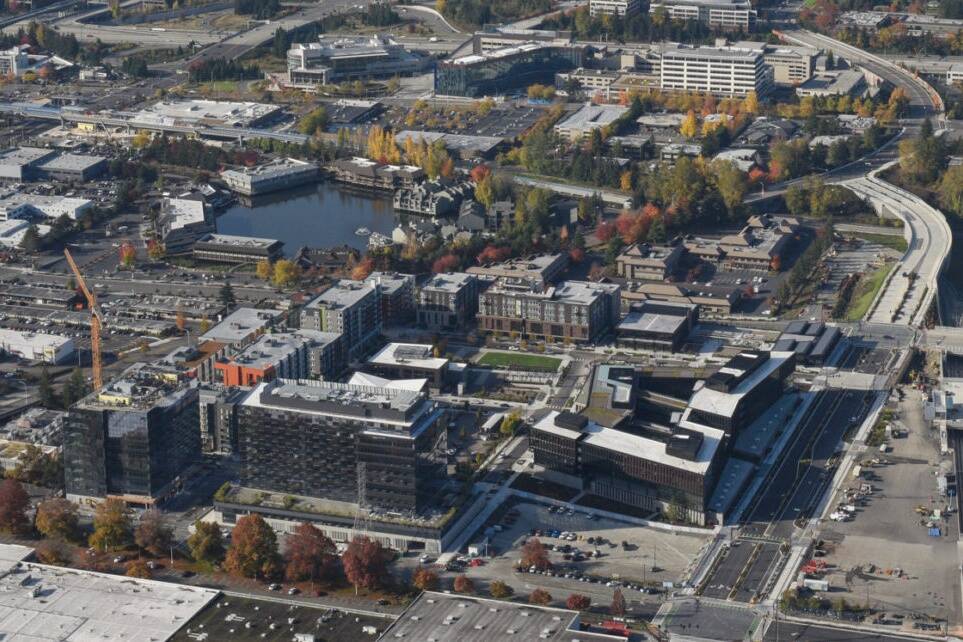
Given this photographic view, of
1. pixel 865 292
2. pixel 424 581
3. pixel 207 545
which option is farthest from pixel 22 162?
pixel 424 581

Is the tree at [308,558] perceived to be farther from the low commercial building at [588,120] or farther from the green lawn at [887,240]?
the low commercial building at [588,120]

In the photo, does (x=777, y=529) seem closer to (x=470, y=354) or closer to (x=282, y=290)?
(x=470, y=354)

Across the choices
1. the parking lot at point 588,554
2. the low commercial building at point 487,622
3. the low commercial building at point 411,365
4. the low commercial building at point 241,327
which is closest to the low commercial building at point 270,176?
the low commercial building at point 241,327

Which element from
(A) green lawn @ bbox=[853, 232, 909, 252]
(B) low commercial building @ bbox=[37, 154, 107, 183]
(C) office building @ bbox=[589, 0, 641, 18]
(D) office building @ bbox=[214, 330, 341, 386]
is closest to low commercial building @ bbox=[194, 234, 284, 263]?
(D) office building @ bbox=[214, 330, 341, 386]

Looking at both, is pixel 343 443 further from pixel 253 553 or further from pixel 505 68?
pixel 505 68

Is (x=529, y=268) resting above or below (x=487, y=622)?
above

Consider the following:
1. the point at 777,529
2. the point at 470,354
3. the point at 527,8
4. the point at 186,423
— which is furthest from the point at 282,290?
the point at 527,8
